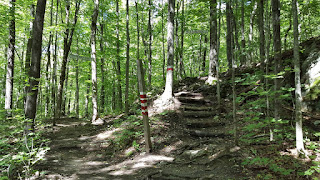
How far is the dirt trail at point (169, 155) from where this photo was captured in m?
3.96

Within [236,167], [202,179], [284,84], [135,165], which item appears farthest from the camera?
[284,84]

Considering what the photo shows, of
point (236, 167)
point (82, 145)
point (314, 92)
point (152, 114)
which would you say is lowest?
point (82, 145)

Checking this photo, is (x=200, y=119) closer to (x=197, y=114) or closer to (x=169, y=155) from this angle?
(x=197, y=114)

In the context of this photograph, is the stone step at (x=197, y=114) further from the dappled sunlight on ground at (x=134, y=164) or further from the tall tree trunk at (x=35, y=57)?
the tall tree trunk at (x=35, y=57)

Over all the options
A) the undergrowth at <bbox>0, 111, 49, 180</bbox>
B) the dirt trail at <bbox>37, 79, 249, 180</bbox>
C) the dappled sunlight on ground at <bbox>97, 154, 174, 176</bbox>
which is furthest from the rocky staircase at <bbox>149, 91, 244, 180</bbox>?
the undergrowth at <bbox>0, 111, 49, 180</bbox>

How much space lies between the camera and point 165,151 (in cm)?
534

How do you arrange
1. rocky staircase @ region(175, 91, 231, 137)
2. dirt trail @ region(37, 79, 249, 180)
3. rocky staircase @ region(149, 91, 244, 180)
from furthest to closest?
rocky staircase @ region(175, 91, 231, 137) → dirt trail @ region(37, 79, 249, 180) → rocky staircase @ region(149, 91, 244, 180)

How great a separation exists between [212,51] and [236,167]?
804 cm

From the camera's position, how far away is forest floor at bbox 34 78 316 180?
3.97 meters

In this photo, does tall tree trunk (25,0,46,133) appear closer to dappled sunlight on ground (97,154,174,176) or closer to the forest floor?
the forest floor

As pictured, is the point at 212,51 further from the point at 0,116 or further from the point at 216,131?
the point at 0,116

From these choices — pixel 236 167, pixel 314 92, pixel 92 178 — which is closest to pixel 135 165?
pixel 92 178

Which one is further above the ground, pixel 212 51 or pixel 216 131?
pixel 212 51

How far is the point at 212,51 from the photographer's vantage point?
10516 mm
